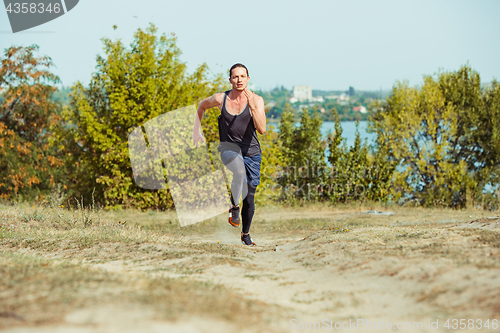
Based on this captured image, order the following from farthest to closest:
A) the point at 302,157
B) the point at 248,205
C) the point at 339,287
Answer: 1. the point at 302,157
2. the point at 248,205
3. the point at 339,287

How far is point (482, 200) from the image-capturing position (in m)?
17.1

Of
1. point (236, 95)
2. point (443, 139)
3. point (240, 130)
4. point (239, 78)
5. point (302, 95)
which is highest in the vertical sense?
point (302, 95)

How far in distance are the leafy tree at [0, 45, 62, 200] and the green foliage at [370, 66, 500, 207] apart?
42.0ft

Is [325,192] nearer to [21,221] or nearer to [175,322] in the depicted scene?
[21,221]

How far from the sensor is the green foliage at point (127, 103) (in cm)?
1423

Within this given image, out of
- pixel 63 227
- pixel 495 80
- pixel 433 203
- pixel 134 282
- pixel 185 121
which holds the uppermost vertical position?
pixel 495 80

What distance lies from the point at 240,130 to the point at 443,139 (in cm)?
1342

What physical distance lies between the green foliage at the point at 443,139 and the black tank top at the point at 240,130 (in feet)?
39.5

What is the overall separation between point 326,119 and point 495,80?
265 inches

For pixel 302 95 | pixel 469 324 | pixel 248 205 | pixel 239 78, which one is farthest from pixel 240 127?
pixel 302 95

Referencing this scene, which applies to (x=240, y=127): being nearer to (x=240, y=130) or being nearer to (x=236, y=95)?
(x=240, y=130)

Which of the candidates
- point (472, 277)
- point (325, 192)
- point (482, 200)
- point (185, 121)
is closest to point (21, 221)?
point (185, 121)

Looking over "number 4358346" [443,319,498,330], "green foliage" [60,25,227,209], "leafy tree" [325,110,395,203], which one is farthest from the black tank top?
"leafy tree" [325,110,395,203]

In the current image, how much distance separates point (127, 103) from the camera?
47.2 ft
